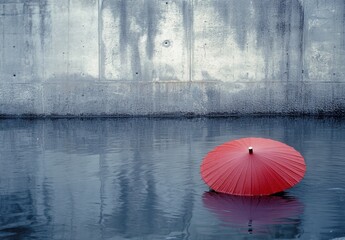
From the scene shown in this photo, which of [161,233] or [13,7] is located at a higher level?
[13,7]

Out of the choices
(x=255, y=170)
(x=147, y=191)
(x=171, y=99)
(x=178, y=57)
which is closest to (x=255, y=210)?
(x=255, y=170)

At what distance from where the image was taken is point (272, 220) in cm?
534

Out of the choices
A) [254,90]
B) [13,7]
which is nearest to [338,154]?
[254,90]

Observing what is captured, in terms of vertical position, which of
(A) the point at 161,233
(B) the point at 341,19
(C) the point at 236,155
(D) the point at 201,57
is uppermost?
(B) the point at 341,19

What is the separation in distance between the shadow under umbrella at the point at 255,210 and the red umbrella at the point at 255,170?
0.13 m

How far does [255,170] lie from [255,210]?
1.49ft

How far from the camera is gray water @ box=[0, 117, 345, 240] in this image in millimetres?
5109

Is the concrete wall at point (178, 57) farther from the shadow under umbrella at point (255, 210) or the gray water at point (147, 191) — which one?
the shadow under umbrella at point (255, 210)

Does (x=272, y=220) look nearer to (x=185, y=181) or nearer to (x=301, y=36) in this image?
(x=185, y=181)

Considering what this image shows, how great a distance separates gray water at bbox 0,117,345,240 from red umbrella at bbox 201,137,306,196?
0.55ft

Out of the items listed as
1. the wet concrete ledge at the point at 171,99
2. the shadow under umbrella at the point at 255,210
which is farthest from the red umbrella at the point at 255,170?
the wet concrete ledge at the point at 171,99

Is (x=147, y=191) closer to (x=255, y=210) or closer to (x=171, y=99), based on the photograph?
(x=255, y=210)

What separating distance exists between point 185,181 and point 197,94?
779 centimetres

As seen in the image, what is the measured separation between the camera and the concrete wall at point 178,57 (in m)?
14.7
